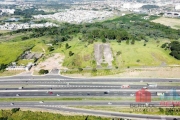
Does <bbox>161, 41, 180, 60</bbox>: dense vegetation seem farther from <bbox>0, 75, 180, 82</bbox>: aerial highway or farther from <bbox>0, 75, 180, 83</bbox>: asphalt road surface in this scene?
<bbox>0, 75, 180, 83</bbox>: asphalt road surface

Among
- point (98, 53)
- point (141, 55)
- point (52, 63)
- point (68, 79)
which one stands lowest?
point (68, 79)

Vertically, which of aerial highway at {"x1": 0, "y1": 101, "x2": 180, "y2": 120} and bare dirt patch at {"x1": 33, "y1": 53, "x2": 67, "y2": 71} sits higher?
bare dirt patch at {"x1": 33, "y1": 53, "x2": 67, "y2": 71}

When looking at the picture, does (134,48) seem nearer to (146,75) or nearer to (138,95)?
(146,75)

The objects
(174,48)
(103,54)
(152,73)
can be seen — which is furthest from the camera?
(174,48)

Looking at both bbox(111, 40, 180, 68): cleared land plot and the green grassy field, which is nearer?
bbox(111, 40, 180, 68): cleared land plot

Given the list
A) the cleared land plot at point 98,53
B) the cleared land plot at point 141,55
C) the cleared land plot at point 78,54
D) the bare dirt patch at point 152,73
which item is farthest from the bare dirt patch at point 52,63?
the cleared land plot at point 141,55

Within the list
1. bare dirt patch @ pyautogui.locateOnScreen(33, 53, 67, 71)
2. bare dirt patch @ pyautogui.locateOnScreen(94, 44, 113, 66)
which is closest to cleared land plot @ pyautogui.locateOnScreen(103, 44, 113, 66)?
bare dirt patch @ pyautogui.locateOnScreen(94, 44, 113, 66)

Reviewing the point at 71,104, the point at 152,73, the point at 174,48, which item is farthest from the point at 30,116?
the point at 174,48

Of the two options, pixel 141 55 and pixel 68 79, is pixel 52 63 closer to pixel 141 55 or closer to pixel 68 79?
pixel 68 79
